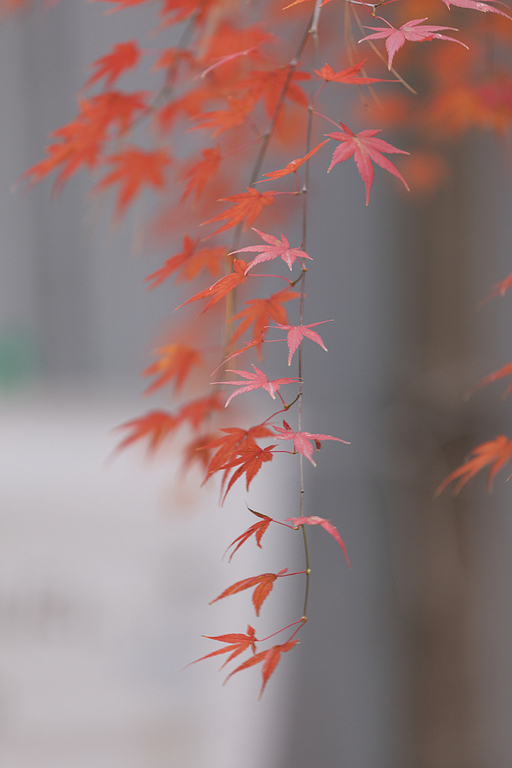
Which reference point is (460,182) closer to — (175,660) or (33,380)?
(175,660)

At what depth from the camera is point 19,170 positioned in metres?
2.29

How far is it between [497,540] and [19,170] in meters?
2.15

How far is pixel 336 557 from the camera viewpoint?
1825 mm

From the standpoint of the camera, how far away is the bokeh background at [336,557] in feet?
4.43

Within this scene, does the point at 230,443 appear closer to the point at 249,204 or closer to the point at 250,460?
the point at 250,460

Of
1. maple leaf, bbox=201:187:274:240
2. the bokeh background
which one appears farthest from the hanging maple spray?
the bokeh background

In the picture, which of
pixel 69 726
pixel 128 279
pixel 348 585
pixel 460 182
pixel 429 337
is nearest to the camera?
pixel 69 726

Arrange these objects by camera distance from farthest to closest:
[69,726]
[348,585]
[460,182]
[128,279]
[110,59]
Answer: [128,279] < [348,585] < [460,182] < [69,726] < [110,59]

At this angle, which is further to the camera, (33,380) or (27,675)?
(33,380)

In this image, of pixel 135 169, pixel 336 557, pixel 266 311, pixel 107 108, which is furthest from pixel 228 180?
pixel 336 557

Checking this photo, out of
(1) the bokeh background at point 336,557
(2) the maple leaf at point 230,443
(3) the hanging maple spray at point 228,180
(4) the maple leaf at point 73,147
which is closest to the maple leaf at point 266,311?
(3) the hanging maple spray at point 228,180

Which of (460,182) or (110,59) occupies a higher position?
(460,182)

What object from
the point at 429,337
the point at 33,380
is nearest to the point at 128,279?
the point at 33,380

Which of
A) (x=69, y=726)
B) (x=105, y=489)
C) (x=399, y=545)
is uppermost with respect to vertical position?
(x=105, y=489)
